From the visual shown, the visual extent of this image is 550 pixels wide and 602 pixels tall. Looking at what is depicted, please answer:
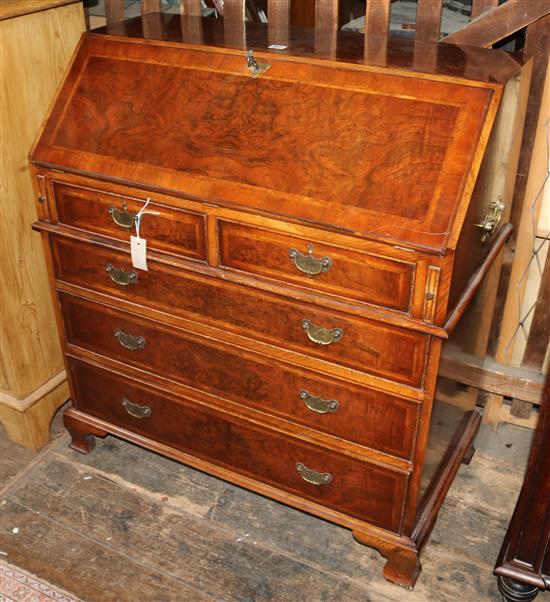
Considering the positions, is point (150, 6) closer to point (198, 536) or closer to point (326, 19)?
point (326, 19)

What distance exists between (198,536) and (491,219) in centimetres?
127

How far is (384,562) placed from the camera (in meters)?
2.23

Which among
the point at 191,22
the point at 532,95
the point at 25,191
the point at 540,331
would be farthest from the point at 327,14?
the point at 540,331

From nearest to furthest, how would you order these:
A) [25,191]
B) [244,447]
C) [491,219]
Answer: [491,219]
[244,447]
[25,191]

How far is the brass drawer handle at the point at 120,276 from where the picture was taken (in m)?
2.12

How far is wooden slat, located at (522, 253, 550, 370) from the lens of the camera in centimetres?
240

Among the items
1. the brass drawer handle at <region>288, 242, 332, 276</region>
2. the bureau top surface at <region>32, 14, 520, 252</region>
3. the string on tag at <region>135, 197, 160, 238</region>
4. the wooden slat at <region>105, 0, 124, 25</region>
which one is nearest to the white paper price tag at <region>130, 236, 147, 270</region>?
the string on tag at <region>135, 197, 160, 238</region>

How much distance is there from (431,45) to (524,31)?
0.96 feet

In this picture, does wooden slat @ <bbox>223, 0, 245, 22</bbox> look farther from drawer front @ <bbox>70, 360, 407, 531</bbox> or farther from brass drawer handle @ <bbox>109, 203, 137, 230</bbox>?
drawer front @ <bbox>70, 360, 407, 531</bbox>

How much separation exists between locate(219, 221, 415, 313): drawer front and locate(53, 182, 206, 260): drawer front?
0.09 metres


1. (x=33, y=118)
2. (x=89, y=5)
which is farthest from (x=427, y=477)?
(x=89, y=5)

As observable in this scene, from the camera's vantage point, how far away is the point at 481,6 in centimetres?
203

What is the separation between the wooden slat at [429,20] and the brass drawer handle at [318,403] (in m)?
1.02

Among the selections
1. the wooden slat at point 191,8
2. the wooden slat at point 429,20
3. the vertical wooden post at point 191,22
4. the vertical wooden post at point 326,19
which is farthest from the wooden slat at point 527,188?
the wooden slat at point 191,8
